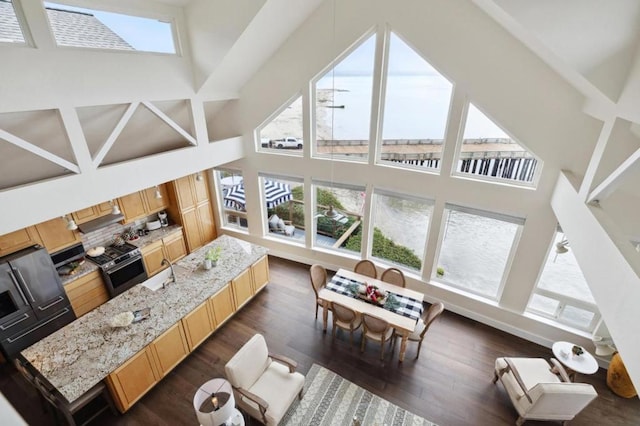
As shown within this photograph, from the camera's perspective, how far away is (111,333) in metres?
4.18

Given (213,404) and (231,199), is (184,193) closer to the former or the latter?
(231,199)

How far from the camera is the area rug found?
13.4 ft

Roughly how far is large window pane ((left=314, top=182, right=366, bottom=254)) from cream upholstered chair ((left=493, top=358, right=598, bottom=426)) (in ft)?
11.4

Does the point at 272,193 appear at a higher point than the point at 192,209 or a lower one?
higher

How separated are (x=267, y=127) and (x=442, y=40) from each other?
3743mm

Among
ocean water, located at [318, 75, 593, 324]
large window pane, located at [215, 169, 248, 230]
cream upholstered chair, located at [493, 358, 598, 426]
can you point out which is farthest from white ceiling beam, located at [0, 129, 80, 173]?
cream upholstered chair, located at [493, 358, 598, 426]

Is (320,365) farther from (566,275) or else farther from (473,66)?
(473,66)

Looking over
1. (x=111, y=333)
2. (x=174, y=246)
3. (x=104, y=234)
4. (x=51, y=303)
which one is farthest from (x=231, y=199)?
(x=111, y=333)

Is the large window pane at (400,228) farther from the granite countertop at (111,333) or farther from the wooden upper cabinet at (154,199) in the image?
the wooden upper cabinet at (154,199)

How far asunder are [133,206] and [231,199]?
87.6 inches

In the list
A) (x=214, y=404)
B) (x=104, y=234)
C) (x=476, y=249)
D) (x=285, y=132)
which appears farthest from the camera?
(x=285, y=132)

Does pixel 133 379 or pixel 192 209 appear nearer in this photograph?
pixel 133 379

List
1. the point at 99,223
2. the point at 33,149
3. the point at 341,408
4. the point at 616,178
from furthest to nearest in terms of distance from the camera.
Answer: the point at 99,223
the point at 341,408
the point at 33,149
the point at 616,178

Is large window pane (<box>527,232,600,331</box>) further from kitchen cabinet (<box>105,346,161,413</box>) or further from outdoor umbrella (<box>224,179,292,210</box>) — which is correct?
kitchen cabinet (<box>105,346,161,413</box>)
